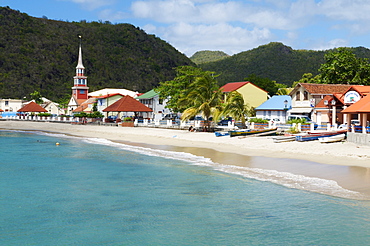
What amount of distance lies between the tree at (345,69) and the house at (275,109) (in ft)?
33.5

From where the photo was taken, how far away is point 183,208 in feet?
51.8

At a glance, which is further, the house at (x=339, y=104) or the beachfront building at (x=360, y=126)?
the house at (x=339, y=104)

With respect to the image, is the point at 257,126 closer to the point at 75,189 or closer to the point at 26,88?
the point at 75,189

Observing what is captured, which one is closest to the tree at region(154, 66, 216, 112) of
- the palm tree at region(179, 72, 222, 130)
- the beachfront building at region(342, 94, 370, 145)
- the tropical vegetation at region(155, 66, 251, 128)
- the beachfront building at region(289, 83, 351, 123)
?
the tropical vegetation at region(155, 66, 251, 128)

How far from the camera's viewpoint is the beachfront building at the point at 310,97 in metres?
49.8

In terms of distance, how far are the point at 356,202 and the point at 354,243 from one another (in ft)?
12.8

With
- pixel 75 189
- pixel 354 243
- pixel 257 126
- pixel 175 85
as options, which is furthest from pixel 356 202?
pixel 175 85

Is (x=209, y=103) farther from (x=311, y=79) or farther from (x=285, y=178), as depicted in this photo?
(x=311, y=79)

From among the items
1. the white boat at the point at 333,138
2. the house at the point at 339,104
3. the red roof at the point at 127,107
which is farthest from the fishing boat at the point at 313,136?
the red roof at the point at 127,107

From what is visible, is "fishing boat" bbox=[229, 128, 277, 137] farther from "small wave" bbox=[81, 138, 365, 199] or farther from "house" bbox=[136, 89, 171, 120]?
"house" bbox=[136, 89, 171, 120]

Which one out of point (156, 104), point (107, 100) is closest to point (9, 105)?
point (107, 100)

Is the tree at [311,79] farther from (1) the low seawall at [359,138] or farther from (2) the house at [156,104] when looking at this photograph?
(1) the low seawall at [359,138]

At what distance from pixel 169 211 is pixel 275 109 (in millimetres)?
45977

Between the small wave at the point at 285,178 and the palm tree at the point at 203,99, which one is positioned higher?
the palm tree at the point at 203,99
